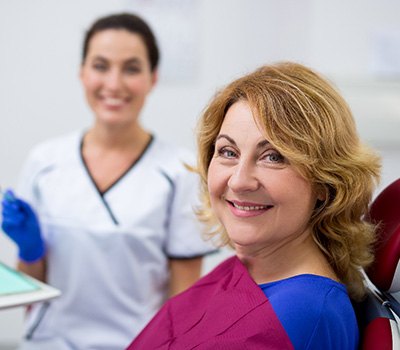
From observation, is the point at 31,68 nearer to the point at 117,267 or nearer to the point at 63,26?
the point at 63,26

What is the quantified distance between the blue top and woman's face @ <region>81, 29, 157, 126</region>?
90 centimetres

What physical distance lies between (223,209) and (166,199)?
2.10 feet

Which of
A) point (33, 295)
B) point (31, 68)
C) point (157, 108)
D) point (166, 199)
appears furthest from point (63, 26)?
point (33, 295)

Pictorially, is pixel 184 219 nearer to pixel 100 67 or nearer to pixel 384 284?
pixel 100 67

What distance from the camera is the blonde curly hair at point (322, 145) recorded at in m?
0.95

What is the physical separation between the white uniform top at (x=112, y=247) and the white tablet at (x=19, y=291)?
0.21 meters

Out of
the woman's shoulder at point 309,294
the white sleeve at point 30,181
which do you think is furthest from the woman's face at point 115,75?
the woman's shoulder at point 309,294

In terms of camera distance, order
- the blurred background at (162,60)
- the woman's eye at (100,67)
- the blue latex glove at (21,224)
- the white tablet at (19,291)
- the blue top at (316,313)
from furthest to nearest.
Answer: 1. the blurred background at (162,60)
2. the woman's eye at (100,67)
3. the blue latex glove at (21,224)
4. the white tablet at (19,291)
5. the blue top at (316,313)

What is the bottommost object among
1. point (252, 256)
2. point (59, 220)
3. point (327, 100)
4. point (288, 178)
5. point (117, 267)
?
point (117, 267)

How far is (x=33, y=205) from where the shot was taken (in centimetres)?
176

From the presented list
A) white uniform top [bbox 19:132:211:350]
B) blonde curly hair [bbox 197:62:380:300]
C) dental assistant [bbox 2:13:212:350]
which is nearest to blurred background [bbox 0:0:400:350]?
dental assistant [bbox 2:13:212:350]

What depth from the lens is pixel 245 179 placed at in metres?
0.96

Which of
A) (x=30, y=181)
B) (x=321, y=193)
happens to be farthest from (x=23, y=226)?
(x=321, y=193)

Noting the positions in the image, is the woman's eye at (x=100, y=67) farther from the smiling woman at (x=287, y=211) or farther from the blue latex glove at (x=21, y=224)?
the smiling woman at (x=287, y=211)
